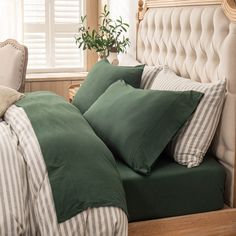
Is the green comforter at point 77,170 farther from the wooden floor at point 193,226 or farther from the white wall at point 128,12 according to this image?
the white wall at point 128,12

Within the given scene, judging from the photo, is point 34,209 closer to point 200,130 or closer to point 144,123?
A: point 144,123

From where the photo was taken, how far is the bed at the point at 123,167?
1.61 m

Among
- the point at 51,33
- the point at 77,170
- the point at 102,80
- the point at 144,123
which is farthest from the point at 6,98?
the point at 51,33

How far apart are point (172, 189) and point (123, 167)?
0.24m

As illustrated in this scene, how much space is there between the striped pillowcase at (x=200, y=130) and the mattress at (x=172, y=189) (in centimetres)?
5

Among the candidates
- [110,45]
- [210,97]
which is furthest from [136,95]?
[110,45]

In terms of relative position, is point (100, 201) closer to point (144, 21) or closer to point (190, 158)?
point (190, 158)

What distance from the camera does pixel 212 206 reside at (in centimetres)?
207

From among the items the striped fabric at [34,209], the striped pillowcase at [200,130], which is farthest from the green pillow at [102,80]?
the striped fabric at [34,209]

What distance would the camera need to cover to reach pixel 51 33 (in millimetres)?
4734

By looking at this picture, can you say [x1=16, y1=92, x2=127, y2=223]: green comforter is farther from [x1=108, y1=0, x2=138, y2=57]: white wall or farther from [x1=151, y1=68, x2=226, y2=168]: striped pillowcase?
[x1=108, y1=0, x2=138, y2=57]: white wall

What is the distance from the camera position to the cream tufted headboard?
2.11m

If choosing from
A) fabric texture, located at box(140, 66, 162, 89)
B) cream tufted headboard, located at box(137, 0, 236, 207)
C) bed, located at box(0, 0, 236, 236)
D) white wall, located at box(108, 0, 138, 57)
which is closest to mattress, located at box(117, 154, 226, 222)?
bed, located at box(0, 0, 236, 236)

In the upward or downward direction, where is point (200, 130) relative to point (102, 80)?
downward
